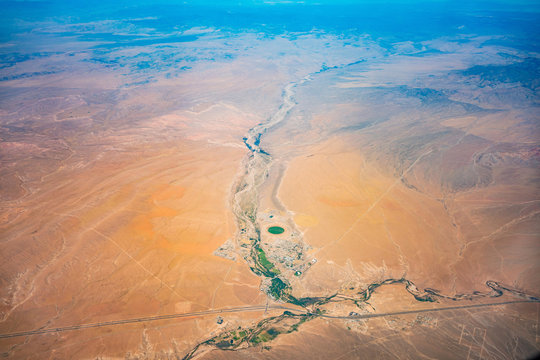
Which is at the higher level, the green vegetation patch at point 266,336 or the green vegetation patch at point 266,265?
the green vegetation patch at point 266,265

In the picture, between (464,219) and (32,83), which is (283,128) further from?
(32,83)

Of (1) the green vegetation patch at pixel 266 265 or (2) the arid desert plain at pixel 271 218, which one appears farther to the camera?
(1) the green vegetation patch at pixel 266 265

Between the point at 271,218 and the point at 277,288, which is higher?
the point at 271,218

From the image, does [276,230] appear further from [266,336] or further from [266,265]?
[266,336]

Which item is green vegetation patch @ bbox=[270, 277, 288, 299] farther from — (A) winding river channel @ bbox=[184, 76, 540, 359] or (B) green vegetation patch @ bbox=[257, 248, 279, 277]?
(B) green vegetation patch @ bbox=[257, 248, 279, 277]

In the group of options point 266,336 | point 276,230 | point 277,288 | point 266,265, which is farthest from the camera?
point 276,230

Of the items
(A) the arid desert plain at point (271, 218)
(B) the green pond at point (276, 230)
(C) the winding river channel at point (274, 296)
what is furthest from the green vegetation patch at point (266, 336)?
(B) the green pond at point (276, 230)

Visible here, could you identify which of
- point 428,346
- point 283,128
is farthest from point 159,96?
point 428,346

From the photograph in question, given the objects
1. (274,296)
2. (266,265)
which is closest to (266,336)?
(274,296)

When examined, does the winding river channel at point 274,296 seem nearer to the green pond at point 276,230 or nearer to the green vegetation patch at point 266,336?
the green vegetation patch at point 266,336

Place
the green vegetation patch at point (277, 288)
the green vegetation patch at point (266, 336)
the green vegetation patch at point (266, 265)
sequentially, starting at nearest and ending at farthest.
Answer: the green vegetation patch at point (266, 336) < the green vegetation patch at point (277, 288) < the green vegetation patch at point (266, 265)
